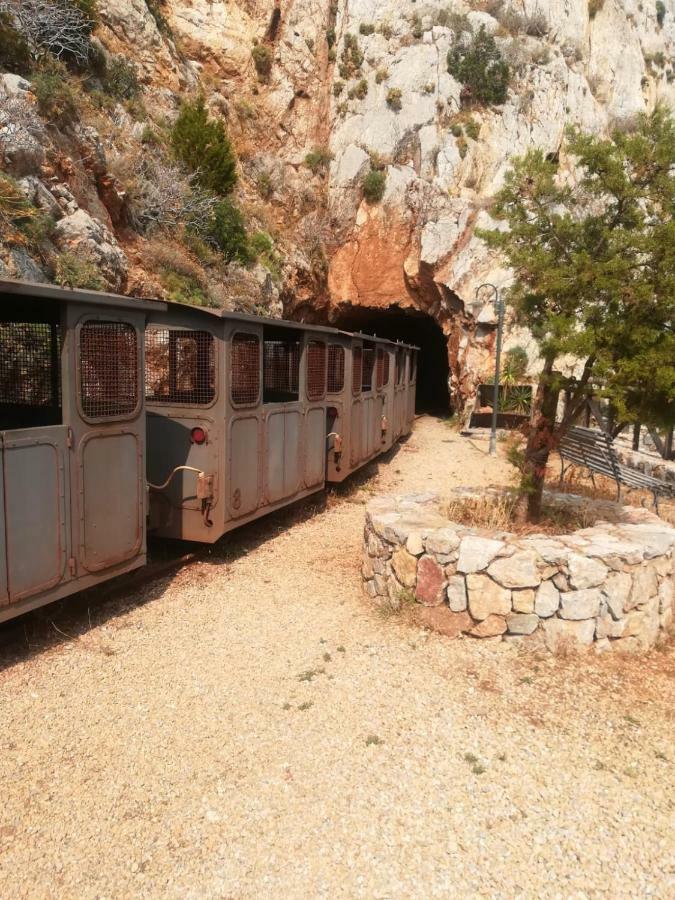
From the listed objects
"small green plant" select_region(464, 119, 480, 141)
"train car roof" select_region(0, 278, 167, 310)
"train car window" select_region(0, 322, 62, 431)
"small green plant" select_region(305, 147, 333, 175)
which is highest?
"small green plant" select_region(464, 119, 480, 141)

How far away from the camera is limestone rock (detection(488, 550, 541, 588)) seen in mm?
5113

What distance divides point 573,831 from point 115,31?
27.2m

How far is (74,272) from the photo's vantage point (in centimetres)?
1155

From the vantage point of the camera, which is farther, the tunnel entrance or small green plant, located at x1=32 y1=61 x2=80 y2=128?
the tunnel entrance

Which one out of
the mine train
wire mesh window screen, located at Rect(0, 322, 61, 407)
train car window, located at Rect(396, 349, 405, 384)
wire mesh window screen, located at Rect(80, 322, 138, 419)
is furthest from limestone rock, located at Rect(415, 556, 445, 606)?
train car window, located at Rect(396, 349, 405, 384)

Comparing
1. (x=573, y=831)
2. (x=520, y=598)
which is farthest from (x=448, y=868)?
(x=520, y=598)

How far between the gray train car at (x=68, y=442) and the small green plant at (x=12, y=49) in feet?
46.3

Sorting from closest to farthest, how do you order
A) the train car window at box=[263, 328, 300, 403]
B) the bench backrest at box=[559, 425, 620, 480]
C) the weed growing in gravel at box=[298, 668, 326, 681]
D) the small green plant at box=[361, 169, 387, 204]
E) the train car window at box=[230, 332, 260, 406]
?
1. the weed growing in gravel at box=[298, 668, 326, 681]
2. the train car window at box=[230, 332, 260, 406]
3. the train car window at box=[263, 328, 300, 403]
4. the bench backrest at box=[559, 425, 620, 480]
5. the small green plant at box=[361, 169, 387, 204]

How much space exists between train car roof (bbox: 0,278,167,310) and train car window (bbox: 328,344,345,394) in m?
4.55

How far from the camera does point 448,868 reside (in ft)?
9.35

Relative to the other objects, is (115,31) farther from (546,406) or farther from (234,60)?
(546,406)

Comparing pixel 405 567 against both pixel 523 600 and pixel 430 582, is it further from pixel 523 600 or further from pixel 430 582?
pixel 523 600

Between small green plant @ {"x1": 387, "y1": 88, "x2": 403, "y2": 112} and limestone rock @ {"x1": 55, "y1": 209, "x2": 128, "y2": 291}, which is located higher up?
small green plant @ {"x1": 387, "y1": 88, "x2": 403, "y2": 112}

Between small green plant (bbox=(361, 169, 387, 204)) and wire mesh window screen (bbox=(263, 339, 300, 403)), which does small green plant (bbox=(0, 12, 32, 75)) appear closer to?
wire mesh window screen (bbox=(263, 339, 300, 403))
